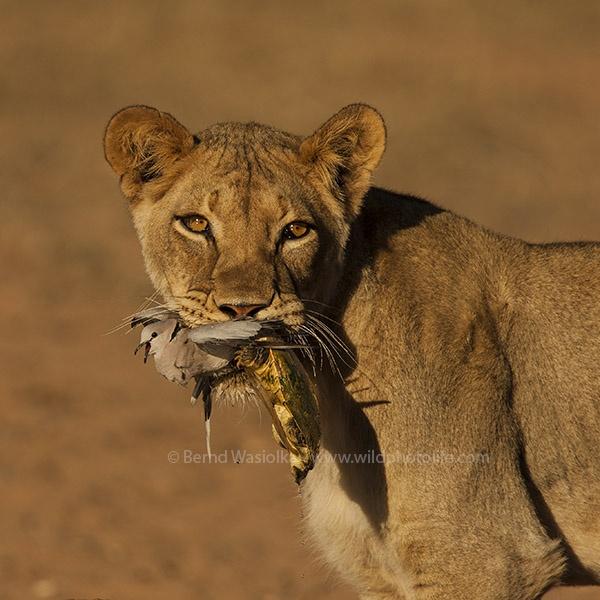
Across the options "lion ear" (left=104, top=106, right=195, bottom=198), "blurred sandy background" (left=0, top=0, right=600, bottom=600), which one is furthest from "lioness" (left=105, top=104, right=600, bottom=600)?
"blurred sandy background" (left=0, top=0, right=600, bottom=600)

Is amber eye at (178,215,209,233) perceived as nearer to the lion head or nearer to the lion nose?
the lion head

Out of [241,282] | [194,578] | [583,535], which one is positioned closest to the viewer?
[241,282]

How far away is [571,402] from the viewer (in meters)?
6.07

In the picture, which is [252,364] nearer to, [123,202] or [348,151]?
[348,151]

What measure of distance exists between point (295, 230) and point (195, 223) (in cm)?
39

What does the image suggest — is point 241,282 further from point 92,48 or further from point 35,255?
point 92,48

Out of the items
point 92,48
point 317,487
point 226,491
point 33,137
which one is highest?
point 92,48

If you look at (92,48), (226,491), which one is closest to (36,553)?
(226,491)

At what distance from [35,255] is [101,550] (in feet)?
23.1

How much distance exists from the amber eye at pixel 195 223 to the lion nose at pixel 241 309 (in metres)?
0.47

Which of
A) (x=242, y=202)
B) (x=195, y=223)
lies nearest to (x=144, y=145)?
(x=195, y=223)

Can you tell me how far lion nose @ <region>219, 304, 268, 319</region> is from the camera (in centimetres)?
523

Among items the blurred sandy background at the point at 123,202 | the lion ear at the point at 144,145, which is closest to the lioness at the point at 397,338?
the lion ear at the point at 144,145

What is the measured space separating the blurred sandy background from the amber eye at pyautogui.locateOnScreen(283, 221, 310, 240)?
180 centimetres
